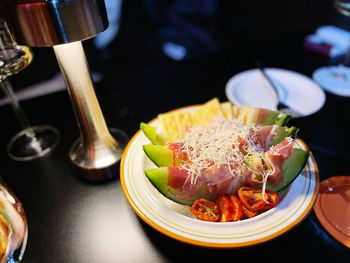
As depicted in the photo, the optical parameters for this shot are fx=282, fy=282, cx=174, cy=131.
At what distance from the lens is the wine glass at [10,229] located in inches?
22.6

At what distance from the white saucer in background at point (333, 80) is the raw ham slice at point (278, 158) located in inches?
26.5

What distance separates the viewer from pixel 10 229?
0.59 metres

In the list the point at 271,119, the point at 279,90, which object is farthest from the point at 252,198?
the point at 279,90

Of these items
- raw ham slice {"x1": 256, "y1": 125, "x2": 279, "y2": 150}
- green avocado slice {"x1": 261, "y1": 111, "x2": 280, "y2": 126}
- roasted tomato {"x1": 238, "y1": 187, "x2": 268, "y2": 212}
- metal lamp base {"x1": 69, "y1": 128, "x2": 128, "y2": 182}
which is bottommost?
metal lamp base {"x1": 69, "y1": 128, "x2": 128, "y2": 182}

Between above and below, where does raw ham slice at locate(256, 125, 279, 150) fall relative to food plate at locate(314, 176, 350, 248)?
above

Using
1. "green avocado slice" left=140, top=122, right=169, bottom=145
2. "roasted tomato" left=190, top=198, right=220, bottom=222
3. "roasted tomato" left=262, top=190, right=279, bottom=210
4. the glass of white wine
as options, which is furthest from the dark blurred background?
"roasted tomato" left=190, top=198, right=220, bottom=222

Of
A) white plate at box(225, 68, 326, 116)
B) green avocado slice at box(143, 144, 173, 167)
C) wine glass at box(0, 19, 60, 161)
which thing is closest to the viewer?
green avocado slice at box(143, 144, 173, 167)

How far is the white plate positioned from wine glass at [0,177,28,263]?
2.52 ft

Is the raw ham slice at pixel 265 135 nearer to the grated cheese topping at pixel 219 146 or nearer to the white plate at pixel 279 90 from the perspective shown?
the grated cheese topping at pixel 219 146

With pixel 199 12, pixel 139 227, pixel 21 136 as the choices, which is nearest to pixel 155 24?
pixel 199 12

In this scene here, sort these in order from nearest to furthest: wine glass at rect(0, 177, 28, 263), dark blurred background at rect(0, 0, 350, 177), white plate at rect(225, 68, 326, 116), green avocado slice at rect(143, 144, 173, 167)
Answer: wine glass at rect(0, 177, 28, 263)
green avocado slice at rect(143, 144, 173, 167)
white plate at rect(225, 68, 326, 116)
dark blurred background at rect(0, 0, 350, 177)

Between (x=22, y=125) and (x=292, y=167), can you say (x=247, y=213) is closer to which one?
(x=292, y=167)

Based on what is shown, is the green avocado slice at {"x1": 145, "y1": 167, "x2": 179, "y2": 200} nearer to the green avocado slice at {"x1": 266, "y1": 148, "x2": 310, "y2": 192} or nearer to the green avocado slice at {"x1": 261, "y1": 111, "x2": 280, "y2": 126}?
the green avocado slice at {"x1": 266, "y1": 148, "x2": 310, "y2": 192}

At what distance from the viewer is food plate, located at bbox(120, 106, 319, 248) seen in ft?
1.90
